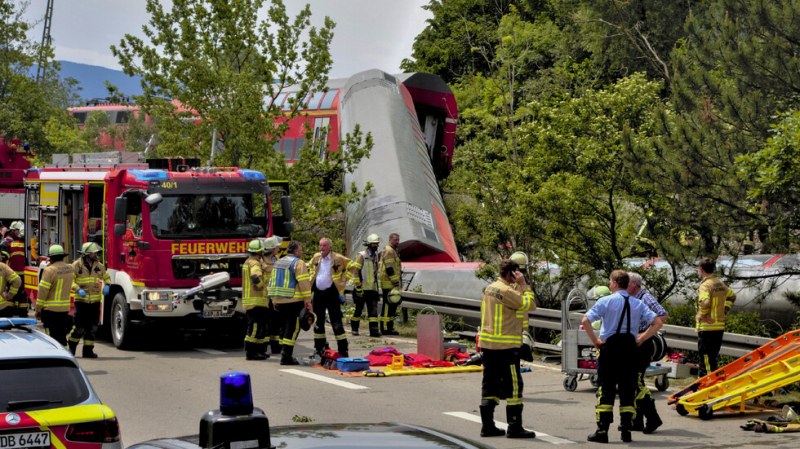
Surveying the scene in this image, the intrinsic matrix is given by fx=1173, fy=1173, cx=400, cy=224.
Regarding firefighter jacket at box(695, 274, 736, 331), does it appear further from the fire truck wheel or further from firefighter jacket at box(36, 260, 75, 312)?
the fire truck wheel

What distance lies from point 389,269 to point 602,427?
9894 mm

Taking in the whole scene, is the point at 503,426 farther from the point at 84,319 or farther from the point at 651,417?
the point at 84,319

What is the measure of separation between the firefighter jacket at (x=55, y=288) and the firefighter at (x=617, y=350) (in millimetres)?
8157

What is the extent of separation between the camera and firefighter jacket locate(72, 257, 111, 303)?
1692cm

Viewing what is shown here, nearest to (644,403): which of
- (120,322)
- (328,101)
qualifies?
(120,322)

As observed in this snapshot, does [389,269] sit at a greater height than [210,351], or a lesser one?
greater

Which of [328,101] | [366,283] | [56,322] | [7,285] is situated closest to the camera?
[7,285]

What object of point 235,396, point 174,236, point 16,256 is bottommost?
point 235,396

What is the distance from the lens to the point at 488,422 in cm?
1120

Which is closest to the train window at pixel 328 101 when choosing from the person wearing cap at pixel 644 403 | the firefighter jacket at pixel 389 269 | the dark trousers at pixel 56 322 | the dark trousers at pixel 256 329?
the firefighter jacket at pixel 389 269

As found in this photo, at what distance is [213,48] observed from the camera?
93.7 ft

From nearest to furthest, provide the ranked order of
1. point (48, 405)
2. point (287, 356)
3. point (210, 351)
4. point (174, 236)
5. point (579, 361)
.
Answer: point (48, 405) < point (579, 361) < point (287, 356) < point (174, 236) < point (210, 351)

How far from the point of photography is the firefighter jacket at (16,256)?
70.9 ft

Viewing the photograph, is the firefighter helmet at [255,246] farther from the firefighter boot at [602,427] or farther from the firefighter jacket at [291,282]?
the firefighter boot at [602,427]
